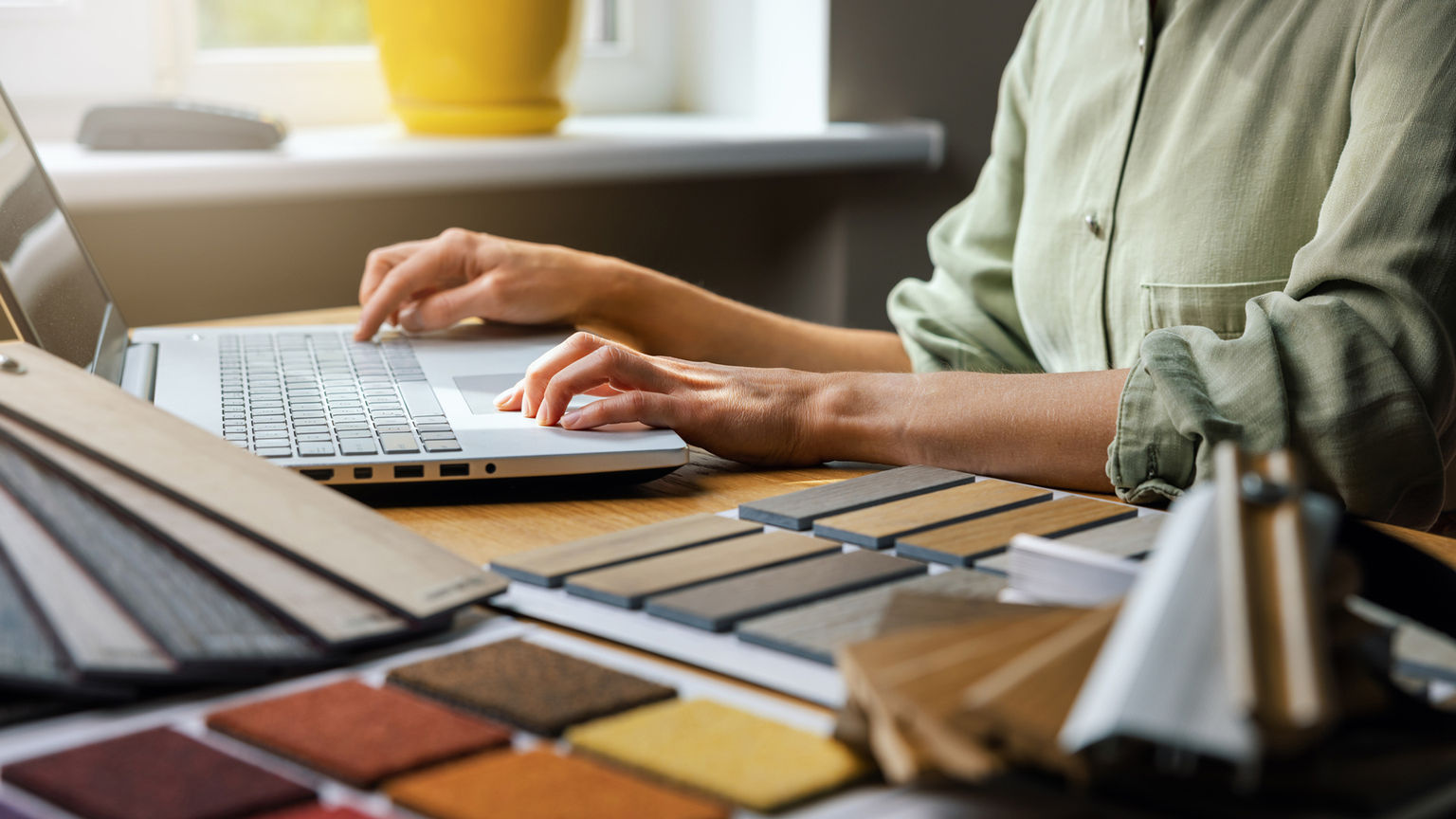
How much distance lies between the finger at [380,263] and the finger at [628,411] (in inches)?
16.2

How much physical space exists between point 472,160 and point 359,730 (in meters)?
1.27

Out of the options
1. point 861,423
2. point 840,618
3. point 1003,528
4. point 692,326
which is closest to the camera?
point 840,618

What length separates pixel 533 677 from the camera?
45 centimetres

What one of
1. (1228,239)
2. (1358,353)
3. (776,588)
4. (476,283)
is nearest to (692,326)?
(476,283)

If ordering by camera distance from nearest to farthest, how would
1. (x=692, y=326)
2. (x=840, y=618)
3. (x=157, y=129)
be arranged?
(x=840, y=618) → (x=692, y=326) → (x=157, y=129)

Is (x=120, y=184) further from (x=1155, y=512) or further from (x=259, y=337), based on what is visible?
(x=1155, y=512)

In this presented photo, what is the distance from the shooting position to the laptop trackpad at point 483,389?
82 cm

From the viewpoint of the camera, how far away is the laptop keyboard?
2.38 ft

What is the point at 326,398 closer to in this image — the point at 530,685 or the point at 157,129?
the point at 530,685

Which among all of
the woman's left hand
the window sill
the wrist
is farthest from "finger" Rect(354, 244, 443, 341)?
the window sill

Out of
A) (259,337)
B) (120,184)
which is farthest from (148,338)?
(120,184)

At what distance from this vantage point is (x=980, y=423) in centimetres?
79

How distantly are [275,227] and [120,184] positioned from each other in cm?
26

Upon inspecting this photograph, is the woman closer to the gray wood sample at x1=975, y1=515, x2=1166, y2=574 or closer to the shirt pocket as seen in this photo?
the shirt pocket
